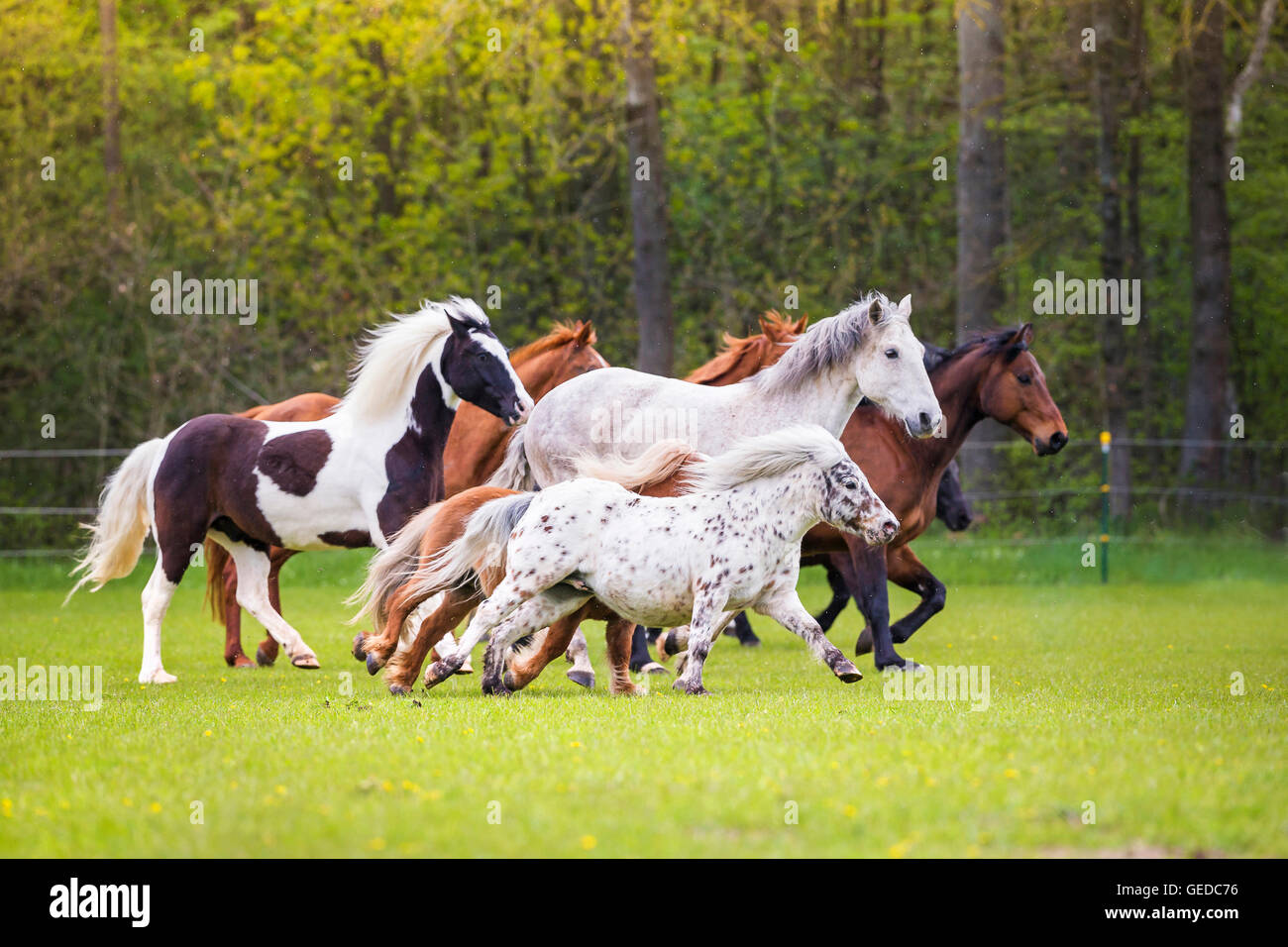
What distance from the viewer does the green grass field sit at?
411 centimetres

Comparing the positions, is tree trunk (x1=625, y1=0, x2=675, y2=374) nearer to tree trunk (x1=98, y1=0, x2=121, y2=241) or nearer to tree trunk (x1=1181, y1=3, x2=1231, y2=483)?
tree trunk (x1=1181, y1=3, x2=1231, y2=483)

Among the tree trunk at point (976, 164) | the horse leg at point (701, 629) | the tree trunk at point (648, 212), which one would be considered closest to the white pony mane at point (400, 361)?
the horse leg at point (701, 629)

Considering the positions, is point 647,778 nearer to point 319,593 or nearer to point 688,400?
point 688,400

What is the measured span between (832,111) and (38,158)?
1246 centimetres

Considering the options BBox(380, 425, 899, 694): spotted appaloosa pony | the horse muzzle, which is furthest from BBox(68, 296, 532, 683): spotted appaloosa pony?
the horse muzzle

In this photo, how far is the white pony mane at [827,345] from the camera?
28.8 ft

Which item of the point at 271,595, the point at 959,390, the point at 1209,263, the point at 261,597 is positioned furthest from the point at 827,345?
the point at 1209,263

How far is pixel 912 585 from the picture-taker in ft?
33.8

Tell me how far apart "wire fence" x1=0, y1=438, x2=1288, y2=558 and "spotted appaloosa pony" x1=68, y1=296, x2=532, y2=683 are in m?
9.28

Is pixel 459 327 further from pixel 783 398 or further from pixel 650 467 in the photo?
pixel 783 398

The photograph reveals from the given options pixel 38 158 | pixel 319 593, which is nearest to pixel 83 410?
pixel 38 158

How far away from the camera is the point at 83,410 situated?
21297mm

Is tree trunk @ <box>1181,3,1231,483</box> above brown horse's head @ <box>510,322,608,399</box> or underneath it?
above

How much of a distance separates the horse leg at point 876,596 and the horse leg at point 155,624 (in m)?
4.17
